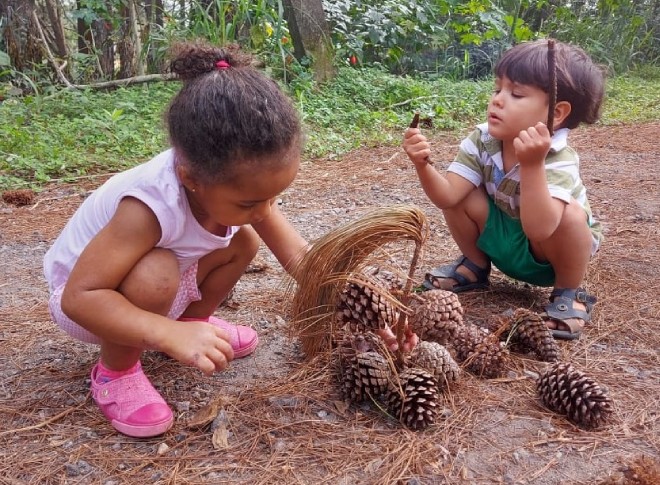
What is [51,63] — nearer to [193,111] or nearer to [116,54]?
[116,54]

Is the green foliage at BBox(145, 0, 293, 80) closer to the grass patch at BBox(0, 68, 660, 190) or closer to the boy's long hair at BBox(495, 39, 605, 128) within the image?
the grass patch at BBox(0, 68, 660, 190)

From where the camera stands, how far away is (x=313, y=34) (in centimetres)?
661

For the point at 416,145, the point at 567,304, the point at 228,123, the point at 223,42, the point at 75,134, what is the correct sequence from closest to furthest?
the point at 228,123, the point at 416,145, the point at 567,304, the point at 75,134, the point at 223,42

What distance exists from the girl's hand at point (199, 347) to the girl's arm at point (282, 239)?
18.6 inches

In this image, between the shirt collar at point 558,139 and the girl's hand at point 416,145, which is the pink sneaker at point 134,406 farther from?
the shirt collar at point 558,139

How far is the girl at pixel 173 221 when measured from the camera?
1.44 metres

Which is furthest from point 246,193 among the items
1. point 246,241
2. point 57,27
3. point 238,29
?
point 57,27

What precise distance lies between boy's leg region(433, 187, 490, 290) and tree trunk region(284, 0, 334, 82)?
442 cm

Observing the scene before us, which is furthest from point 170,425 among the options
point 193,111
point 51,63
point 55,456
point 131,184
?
point 51,63

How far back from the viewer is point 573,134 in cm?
605

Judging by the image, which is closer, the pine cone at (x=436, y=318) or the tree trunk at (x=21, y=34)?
the pine cone at (x=436, y=318)

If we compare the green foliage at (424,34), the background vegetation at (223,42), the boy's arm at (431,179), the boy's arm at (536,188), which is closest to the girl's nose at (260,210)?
the boy's arm at (431,179)

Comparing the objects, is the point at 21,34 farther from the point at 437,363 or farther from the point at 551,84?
the point at 437,363

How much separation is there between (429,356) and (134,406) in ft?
2.68
